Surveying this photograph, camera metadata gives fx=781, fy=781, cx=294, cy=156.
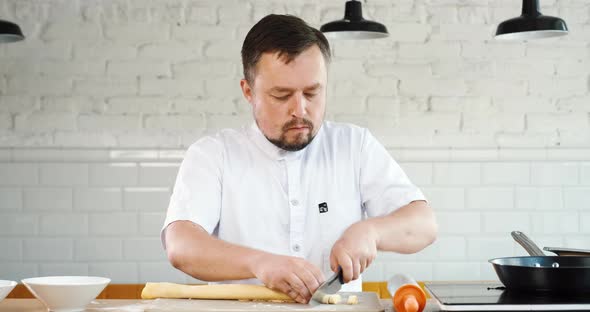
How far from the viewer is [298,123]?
8.61ft

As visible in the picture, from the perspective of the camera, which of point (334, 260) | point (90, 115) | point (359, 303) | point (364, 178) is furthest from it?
point (90, 115)

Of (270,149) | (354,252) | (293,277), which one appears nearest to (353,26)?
(270,149)

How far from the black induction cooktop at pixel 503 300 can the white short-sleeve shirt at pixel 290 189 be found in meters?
0.74

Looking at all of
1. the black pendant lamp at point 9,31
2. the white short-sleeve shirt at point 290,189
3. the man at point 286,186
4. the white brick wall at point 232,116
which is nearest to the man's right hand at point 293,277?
the man at point 286,186

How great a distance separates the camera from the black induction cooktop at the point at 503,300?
1876 millimetres

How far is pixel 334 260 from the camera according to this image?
2326mm

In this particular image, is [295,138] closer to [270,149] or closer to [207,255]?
[270,149]

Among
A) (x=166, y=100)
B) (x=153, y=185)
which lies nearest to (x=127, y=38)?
(x=166, y=100)

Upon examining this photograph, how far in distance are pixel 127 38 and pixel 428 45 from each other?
1.72 meters

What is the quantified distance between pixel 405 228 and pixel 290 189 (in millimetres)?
465

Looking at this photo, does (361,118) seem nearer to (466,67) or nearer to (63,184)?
(466,67)

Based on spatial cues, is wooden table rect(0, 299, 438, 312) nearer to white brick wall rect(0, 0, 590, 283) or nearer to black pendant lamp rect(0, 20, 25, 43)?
black pendant lamp rect(0, 20, 25, 43)

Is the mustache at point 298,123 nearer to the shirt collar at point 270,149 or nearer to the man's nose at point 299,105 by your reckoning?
the man's nose at point 299,105

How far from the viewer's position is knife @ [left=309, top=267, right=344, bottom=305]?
2109 millimetres
